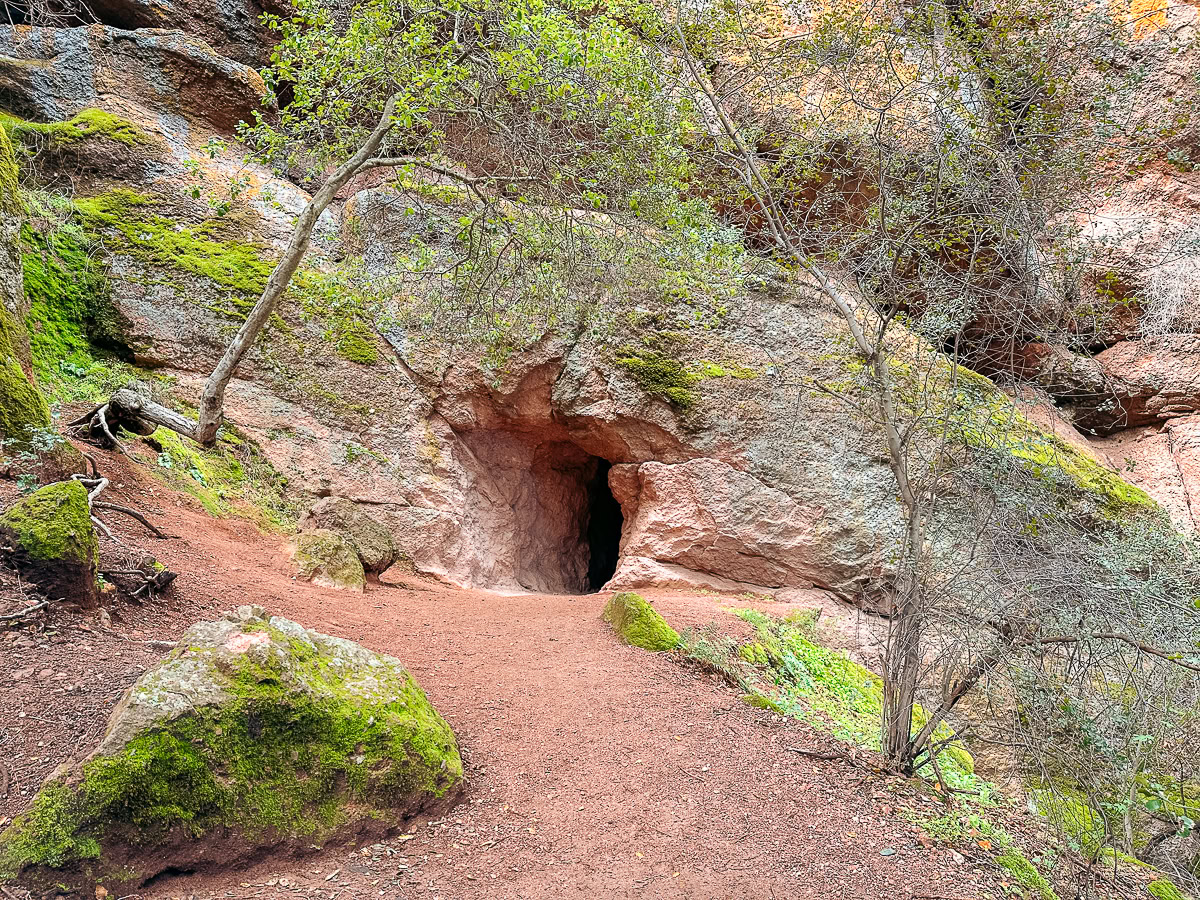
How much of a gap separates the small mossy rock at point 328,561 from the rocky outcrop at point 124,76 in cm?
881

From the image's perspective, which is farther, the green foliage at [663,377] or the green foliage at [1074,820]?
the green foliage at [663,377]

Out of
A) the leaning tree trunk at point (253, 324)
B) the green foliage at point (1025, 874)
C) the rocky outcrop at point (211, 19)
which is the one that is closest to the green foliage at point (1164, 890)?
the green foliage at point (1025, 874)

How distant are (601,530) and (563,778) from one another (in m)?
11.8

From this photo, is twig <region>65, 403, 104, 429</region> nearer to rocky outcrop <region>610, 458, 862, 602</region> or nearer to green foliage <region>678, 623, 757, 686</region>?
green foliage <region>678, 623, 757, 686</region>

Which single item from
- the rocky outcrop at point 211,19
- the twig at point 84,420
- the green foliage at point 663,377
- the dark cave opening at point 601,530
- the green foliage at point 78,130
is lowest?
the dark cave opening at point 601,530

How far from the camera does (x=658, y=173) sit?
7773mm

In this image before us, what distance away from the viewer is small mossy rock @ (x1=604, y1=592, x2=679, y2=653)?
6.29 meters

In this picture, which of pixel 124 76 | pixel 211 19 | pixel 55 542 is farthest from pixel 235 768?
pixel 211 19

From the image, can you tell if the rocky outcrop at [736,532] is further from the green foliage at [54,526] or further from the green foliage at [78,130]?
the green foliage at [78,130]

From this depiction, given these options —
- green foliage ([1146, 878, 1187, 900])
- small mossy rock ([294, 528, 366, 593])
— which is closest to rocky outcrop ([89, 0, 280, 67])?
small mossy rock ([294, 528, 366, 593])

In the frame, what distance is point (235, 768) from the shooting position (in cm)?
294

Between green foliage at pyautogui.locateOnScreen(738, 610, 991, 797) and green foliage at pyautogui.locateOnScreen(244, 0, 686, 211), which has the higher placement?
green foliage at pyautogui.locateOnScreen(244, 0, 686, 211)

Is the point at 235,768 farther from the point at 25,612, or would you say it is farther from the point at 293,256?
the point at 293,256

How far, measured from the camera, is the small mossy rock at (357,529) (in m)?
8.09
